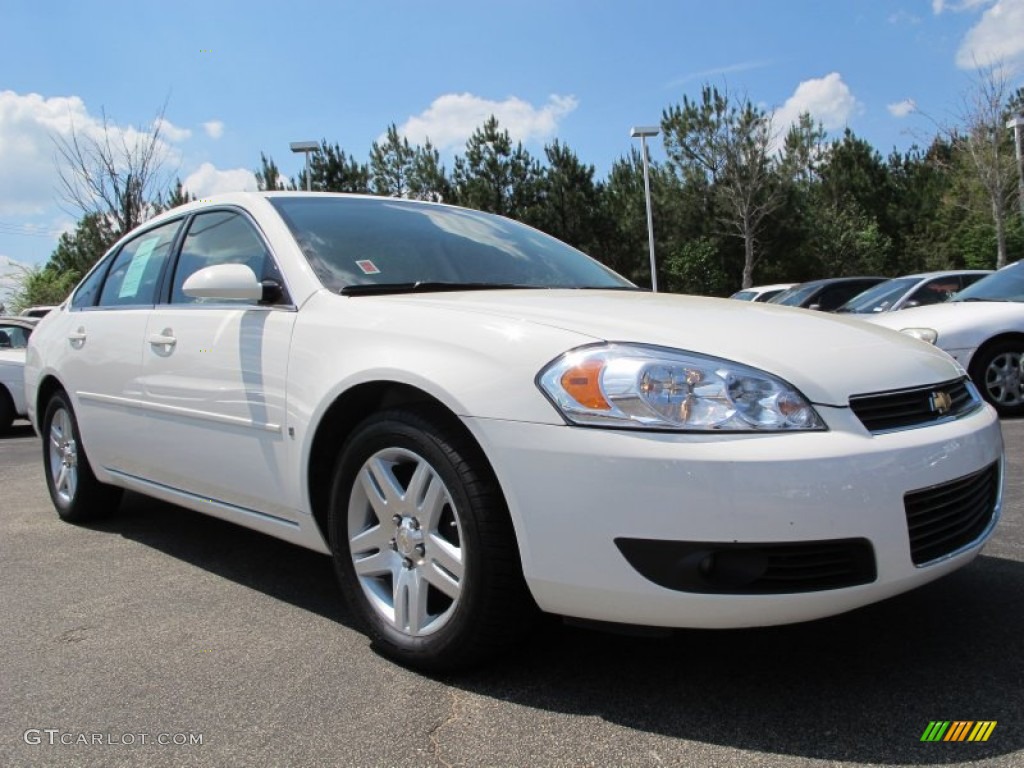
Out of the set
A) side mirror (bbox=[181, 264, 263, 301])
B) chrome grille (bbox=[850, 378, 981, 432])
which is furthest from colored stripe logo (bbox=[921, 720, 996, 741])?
side mirror (bbox=[181, 264, 263, 301])

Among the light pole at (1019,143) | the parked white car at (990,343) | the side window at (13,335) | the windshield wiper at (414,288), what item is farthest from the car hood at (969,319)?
the light pole at (1019,143)

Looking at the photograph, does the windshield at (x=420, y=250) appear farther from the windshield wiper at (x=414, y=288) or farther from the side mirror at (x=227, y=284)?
the side mirror at (x=227, y=284)

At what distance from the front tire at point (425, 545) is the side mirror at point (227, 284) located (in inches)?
27.0

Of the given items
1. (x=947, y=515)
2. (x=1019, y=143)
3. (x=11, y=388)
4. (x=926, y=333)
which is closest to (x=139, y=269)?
(x=947, y=515)

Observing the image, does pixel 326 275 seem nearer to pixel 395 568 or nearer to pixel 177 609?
pixel 395 568

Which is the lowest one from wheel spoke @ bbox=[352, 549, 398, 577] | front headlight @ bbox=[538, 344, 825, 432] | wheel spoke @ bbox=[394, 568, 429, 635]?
wheel spoke @ bbox=[394, 568, 429, 635]

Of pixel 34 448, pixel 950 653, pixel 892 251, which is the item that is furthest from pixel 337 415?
pixel 892 251

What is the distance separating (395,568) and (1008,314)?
6397mm

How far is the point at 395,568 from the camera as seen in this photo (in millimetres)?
2467

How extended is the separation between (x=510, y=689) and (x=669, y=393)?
916 mm

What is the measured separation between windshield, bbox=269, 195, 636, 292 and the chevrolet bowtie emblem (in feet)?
4.60

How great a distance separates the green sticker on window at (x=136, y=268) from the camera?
393cm

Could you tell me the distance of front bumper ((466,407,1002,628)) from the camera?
1.92 m

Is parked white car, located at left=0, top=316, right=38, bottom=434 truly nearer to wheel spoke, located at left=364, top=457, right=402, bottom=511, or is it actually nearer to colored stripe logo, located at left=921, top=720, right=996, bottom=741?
wheel spoke, located at left=364, top=457, right=402, bottom=511
